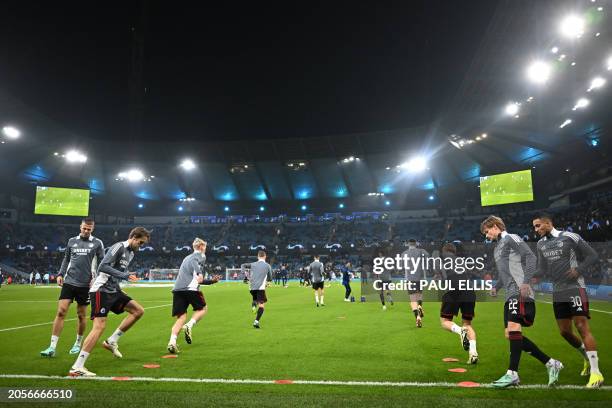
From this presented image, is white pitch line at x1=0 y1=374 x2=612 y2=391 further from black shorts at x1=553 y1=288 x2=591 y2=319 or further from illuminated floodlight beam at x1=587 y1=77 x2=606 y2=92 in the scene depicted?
illuminated floodlight beam at x1=587 y1=77 x2=606 y2=92

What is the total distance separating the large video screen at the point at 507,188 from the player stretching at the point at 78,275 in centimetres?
4417

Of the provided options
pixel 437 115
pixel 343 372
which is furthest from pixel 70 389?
pixel 437 115

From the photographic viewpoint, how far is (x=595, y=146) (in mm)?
33688

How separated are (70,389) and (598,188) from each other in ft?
152

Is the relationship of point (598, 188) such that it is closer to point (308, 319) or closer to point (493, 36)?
point (493, 36)

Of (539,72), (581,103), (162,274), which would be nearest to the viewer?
(539,72)

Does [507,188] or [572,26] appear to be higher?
[572,26]

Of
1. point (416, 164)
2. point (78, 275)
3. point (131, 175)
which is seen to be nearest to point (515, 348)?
point (78, 275)

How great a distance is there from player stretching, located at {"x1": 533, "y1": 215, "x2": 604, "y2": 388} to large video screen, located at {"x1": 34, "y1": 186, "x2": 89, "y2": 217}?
200 feet

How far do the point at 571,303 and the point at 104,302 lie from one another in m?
7.20

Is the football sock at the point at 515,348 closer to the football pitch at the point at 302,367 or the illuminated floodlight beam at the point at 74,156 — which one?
the football pitch at the point at 302,367

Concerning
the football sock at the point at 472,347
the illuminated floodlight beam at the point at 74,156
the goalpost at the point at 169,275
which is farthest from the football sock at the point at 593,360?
the illuminated floodlight beam at the point at 74,156

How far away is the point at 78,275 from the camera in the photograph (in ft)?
24.7

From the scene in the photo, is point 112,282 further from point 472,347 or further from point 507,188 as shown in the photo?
point 507,188
